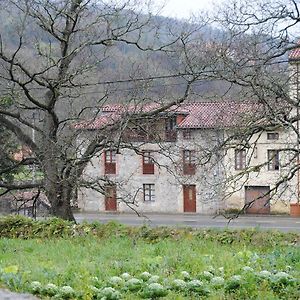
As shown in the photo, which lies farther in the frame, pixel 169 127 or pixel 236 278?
pixel 169 127

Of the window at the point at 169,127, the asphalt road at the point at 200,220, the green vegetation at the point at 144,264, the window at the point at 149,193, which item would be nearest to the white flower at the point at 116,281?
the green vegetation at the point at 144,264

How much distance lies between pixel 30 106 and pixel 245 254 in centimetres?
1186

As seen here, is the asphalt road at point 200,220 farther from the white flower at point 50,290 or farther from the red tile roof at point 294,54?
the white flower at point 50,290

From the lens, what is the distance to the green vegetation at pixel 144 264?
720 cm

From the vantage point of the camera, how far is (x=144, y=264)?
9258mm

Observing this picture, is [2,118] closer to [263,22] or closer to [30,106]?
[30,106]

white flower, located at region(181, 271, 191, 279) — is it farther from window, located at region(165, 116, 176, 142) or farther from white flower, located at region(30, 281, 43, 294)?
window, located at region(165, 116, 176, 142)

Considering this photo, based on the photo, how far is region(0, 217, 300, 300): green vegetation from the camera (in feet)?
23.6

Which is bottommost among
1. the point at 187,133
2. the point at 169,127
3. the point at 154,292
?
the point at 154,292

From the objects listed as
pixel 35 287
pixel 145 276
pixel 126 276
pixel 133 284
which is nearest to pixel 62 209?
pixel 126 276

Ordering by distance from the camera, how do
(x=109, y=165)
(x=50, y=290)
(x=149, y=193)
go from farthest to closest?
1. (x=109, y=165)
2. (x=149, y=193)
3. (x=50, y=290)

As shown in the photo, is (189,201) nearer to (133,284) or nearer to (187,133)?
(187,133)

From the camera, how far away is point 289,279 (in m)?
7.61

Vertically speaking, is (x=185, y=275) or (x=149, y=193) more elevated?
(x=149, y=193)
